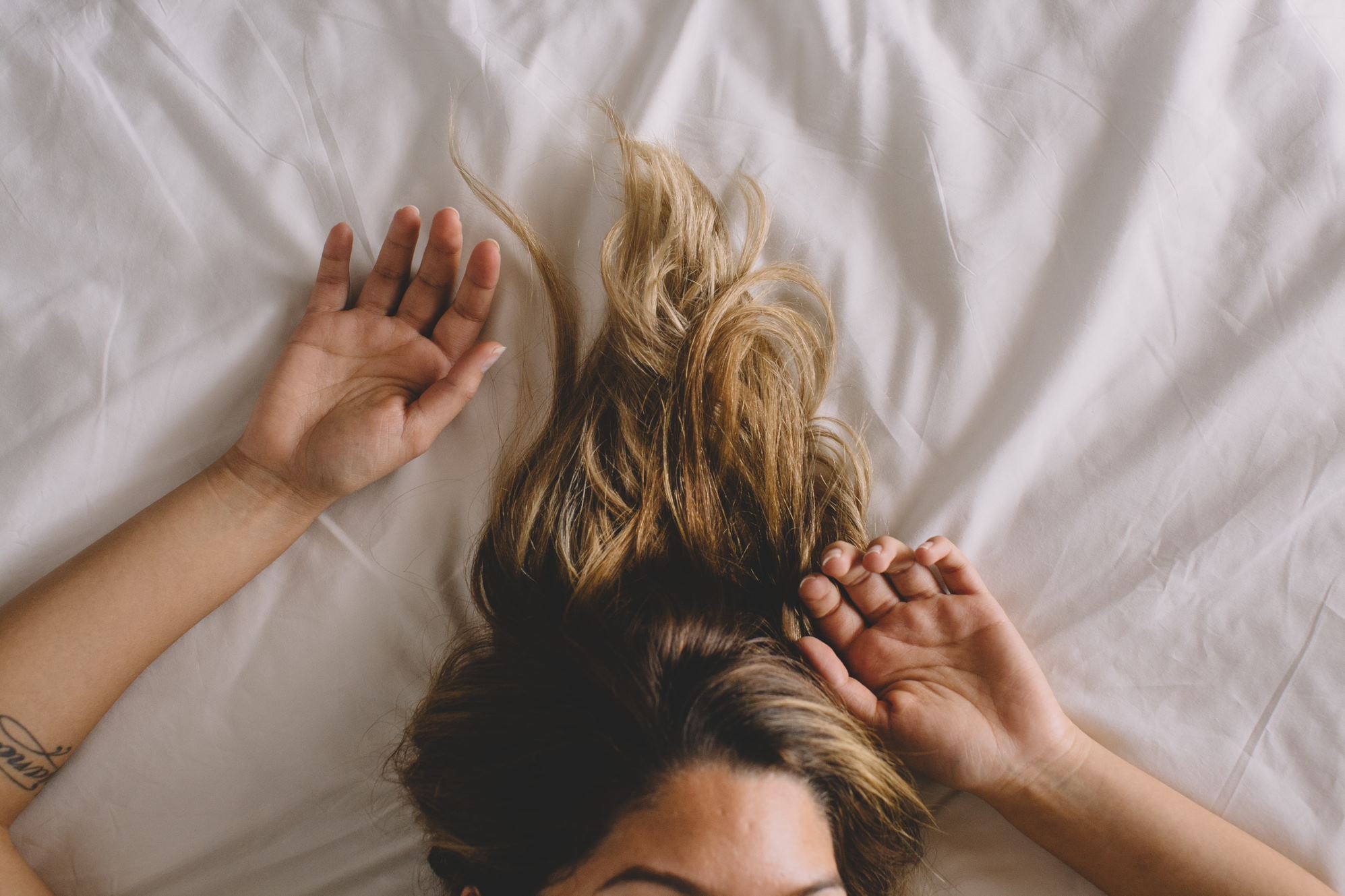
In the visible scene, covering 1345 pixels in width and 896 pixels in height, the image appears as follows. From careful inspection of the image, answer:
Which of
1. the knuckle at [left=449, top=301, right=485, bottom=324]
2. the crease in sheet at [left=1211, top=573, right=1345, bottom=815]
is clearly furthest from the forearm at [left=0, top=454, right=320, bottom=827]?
the crease in sheet at [left=1211, top=573, right=1345, bottom=815]

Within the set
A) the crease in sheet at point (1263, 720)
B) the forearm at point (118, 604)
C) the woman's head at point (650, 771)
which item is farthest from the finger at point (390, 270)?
the crease in sheet at point (1263, 720)

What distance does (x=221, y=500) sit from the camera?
0.88 m

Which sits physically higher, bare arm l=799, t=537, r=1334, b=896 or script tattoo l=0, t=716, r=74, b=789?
script tattoo l=0, t=716, r=74, b=789

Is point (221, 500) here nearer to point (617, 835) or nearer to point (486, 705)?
point (486, 705)

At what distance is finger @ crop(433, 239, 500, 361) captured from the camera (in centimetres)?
89

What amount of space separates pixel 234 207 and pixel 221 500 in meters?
0.32

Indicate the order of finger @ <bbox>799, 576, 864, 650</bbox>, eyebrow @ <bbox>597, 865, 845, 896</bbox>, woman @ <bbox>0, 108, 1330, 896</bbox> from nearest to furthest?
1. eyebrow @ <bbox>597, 865, 845, 896</bbox>
2. woman @ <bbox>0, 108, 1330, 896</bbox>
3. finger @ <bbox>799, 576, 864, 650</bbox>

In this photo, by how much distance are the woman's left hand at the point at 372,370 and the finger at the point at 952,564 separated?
0.48 metres

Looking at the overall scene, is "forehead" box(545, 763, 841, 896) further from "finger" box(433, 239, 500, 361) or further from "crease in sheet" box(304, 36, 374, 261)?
"crease in sheet" box(304, 36, 374, 261)

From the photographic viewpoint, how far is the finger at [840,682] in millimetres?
814

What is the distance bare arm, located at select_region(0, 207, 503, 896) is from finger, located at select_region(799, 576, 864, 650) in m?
0.40

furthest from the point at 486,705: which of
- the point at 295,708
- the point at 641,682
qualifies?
the point at 295,708

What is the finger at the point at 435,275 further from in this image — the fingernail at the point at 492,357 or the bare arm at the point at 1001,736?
the bare arm at the point at 1001,736

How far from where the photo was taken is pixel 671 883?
63 centimetres
